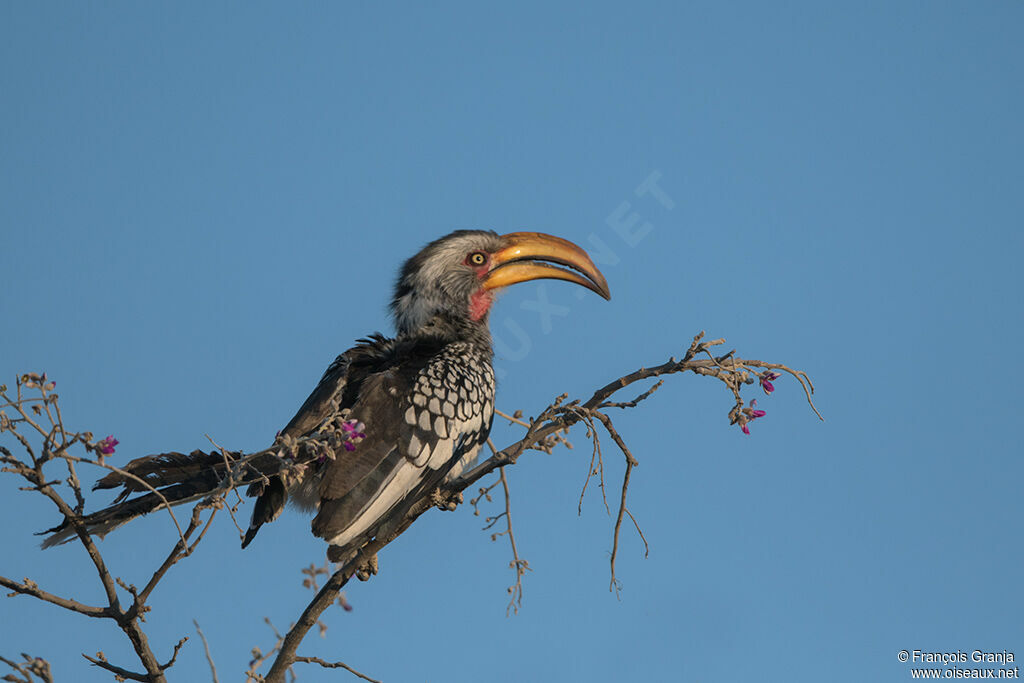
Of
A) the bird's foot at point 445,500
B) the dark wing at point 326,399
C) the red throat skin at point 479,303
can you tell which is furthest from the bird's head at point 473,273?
the bird's foot at point 445,500

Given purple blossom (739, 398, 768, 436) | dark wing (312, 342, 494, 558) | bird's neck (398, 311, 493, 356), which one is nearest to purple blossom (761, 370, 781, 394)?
purple blossom (739, 398, 768, 436)

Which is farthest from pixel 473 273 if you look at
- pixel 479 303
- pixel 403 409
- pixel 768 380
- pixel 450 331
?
pixel 768 380

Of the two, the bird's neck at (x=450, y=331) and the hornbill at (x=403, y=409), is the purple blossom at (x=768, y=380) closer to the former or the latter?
the hornbill at (x=403, y=409)

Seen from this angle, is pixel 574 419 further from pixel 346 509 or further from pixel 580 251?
pixel 580 251

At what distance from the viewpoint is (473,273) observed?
24.6 feet

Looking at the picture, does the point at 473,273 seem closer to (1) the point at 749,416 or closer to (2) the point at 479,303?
(2) the point at 479,303

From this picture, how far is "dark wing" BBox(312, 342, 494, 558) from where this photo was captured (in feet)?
17.5

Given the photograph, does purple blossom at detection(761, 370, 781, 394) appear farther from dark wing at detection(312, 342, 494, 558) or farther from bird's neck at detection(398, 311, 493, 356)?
bird's neck at detection(398, 311, 493, 356)

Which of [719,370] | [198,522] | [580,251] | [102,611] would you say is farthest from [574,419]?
[580,251]

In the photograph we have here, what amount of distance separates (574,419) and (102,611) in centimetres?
207

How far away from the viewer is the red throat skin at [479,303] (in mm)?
7422

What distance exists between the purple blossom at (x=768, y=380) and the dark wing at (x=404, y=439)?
2.27m

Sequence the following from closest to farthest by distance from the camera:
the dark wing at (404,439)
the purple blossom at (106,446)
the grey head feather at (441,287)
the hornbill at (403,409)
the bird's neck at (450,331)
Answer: the purple blossom at (106,446)
the hornbill at (403,409)
the dark wing at (404,439)
the bird's neck at (450,331)
the grey head feather at (441,287)

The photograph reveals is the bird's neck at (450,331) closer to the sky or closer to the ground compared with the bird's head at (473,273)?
closer to the ground
